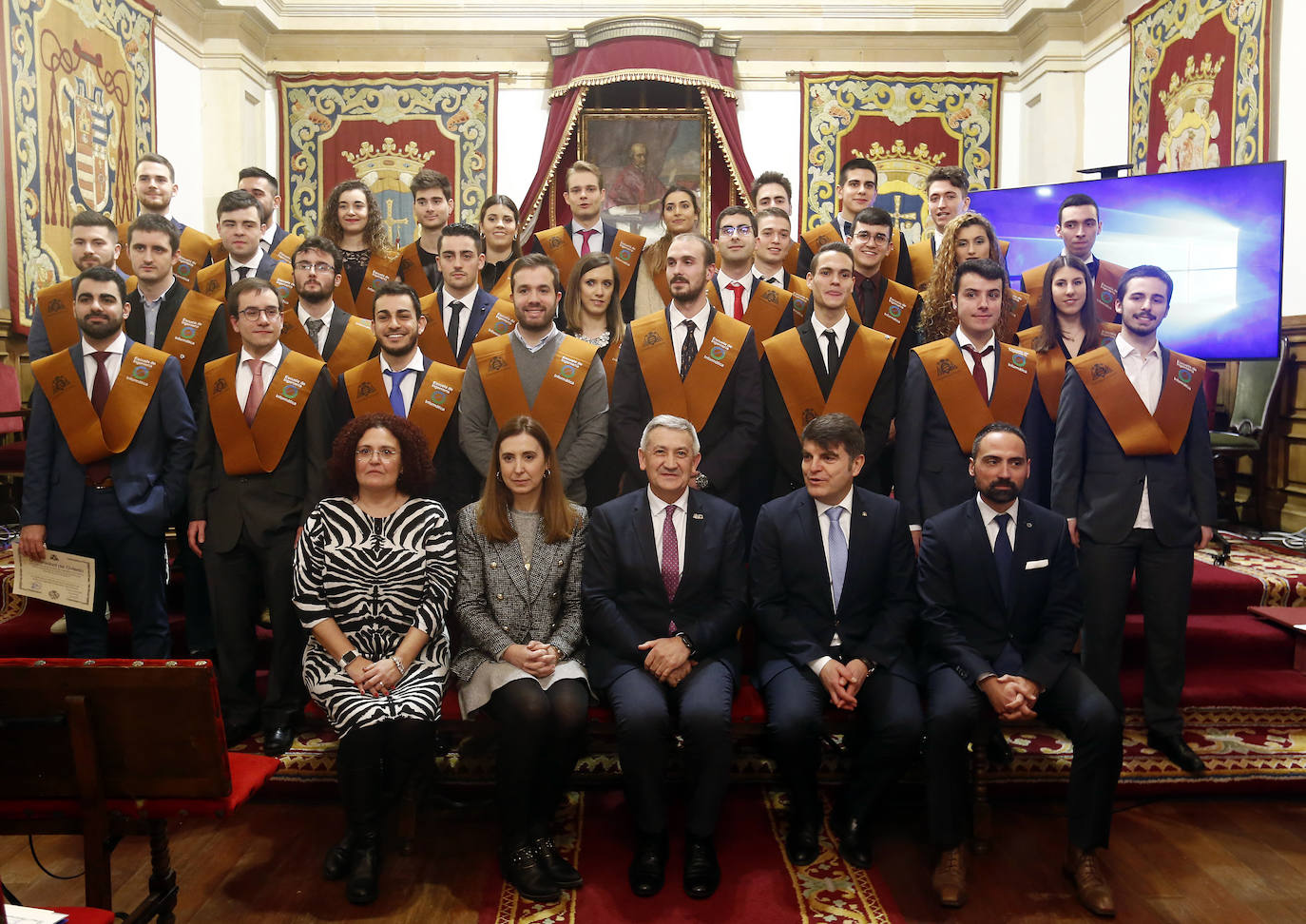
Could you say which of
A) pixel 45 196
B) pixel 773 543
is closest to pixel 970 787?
pixel 773 543

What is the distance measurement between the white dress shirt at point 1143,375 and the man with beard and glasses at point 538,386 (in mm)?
1704

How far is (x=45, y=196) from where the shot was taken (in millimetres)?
5277

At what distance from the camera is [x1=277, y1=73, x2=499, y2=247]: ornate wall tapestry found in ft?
25.0

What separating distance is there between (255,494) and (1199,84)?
5672mm

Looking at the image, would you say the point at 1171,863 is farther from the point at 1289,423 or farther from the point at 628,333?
the point at 1289,423

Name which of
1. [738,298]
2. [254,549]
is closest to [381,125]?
[738,298]

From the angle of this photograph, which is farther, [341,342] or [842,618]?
[341,342]

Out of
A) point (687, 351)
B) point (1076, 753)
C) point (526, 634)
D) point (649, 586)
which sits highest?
point (687, 351)

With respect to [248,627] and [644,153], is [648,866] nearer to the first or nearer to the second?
[248,627]

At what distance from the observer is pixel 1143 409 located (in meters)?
2.95

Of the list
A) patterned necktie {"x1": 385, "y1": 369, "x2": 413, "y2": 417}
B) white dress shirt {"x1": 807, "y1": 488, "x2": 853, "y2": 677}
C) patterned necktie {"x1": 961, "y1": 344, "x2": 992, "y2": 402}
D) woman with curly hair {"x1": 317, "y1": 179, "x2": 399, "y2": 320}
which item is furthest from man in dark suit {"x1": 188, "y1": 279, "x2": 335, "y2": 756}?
patterned necktie {"x1": 961, "y1": 344, "x2": 992, "y2": 402}

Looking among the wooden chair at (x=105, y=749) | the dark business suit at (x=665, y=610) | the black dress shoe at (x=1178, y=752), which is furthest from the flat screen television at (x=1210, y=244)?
the wooden chair at (x=105, y=749)

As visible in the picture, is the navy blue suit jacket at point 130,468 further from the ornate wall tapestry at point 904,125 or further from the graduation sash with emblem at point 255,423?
the ornate wall tapestry at point 904,125

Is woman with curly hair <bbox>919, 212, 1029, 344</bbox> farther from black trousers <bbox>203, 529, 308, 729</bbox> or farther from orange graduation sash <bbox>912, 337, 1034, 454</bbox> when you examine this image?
black trousers <bbox>203, 529, 308, 729</bbox>
